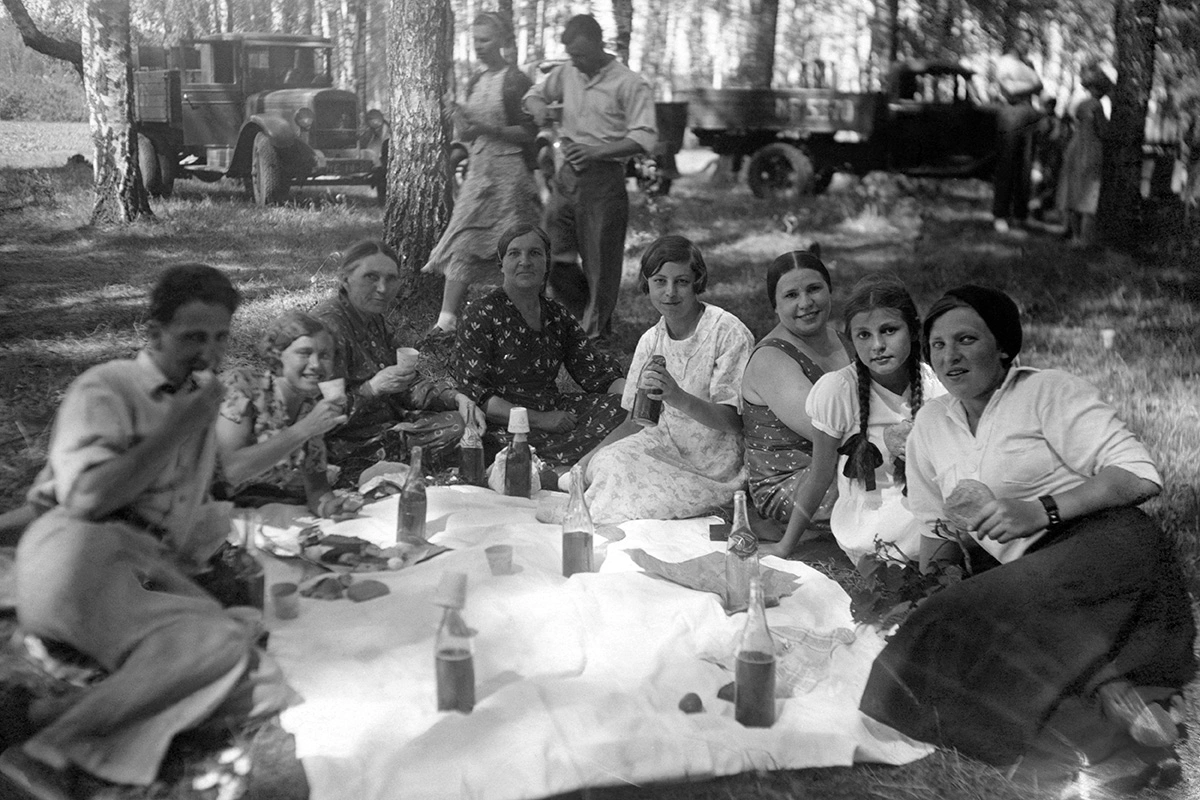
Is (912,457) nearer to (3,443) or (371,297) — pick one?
(371,297)

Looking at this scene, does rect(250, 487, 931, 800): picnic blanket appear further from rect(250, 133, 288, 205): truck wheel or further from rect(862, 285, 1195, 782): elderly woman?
rect(250, 133, 288, 205): truck wheel

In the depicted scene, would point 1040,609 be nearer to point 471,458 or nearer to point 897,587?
point 897,587

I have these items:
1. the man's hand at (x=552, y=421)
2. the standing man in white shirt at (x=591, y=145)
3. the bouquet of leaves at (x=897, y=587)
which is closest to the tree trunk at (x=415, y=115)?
the standing man in white shirt at (x=591, y=145)

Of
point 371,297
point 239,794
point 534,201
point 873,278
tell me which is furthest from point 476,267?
point 239,794

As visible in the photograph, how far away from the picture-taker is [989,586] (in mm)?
2777

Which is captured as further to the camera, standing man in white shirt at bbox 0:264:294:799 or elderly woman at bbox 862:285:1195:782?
elderly woman at bbox 862:285:1195:782

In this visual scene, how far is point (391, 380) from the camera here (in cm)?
312

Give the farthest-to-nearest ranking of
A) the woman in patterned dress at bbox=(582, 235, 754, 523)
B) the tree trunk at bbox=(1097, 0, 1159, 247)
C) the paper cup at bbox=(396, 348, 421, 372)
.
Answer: the woman in patterned dress at bbox=(582, 235, 754, 523) → the tree trunk at bbox=(1097, 0, 1159, 247) → the paper cup at bbox=(396, 348, 421, 372)

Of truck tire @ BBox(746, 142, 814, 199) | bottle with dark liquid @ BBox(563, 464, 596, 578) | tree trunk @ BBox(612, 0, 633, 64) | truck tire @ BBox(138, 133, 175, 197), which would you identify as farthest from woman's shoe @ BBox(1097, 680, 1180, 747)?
truck tire @ BBox(138, 133, 175, 197)

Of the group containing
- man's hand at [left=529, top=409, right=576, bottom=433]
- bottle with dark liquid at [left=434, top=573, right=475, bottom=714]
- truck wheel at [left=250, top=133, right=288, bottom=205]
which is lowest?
bottle with dark liquid at [left=434, top=573, right=475, bottom=714]

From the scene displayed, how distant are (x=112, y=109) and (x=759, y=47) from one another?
5.87 feet

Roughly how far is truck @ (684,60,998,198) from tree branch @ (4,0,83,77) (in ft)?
5.52

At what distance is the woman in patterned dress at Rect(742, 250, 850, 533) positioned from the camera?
12.1 ft

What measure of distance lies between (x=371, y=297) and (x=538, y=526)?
88 cm
